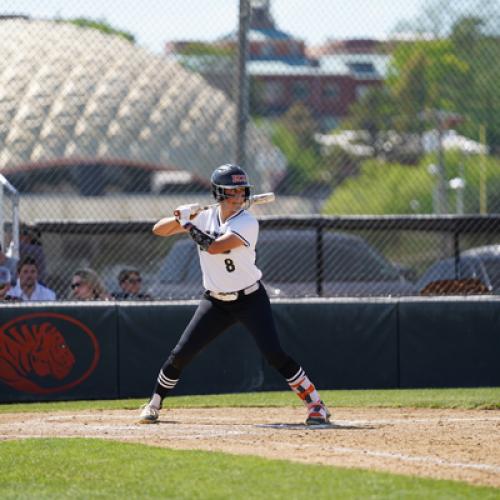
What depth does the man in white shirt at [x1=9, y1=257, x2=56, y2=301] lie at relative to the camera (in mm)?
10484

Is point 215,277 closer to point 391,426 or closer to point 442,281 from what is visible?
point 391,426

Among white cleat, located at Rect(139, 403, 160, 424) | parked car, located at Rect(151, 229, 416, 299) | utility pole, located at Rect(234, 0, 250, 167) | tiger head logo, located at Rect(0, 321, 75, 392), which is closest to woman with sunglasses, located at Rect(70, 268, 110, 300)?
tiger head logo, located at Rect(0, 321, 75, 392)

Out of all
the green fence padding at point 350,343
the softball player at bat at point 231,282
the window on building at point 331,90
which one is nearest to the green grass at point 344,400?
the green fence padding at point 350,343

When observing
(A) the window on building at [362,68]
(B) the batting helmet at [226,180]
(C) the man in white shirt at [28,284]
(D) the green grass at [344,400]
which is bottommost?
(D) the green grass at [344,400]

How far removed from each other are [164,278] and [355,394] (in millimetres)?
2936

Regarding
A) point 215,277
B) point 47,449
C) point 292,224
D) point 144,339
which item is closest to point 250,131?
point 292,224

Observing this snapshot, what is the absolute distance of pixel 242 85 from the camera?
35.7 ft

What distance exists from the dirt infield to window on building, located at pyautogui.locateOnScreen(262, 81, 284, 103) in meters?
4.21

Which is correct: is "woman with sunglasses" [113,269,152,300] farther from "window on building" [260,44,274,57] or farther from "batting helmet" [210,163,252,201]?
"batting helmet" [210,163,252,201]

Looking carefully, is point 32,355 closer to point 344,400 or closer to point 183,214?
point 344,400

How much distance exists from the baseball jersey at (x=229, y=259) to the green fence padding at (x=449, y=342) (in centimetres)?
308

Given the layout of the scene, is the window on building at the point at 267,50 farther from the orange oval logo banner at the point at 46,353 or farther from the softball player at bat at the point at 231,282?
the softball player at bat at the point at 231,282

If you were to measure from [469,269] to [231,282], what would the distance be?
4964mm

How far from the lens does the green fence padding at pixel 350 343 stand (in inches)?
402
